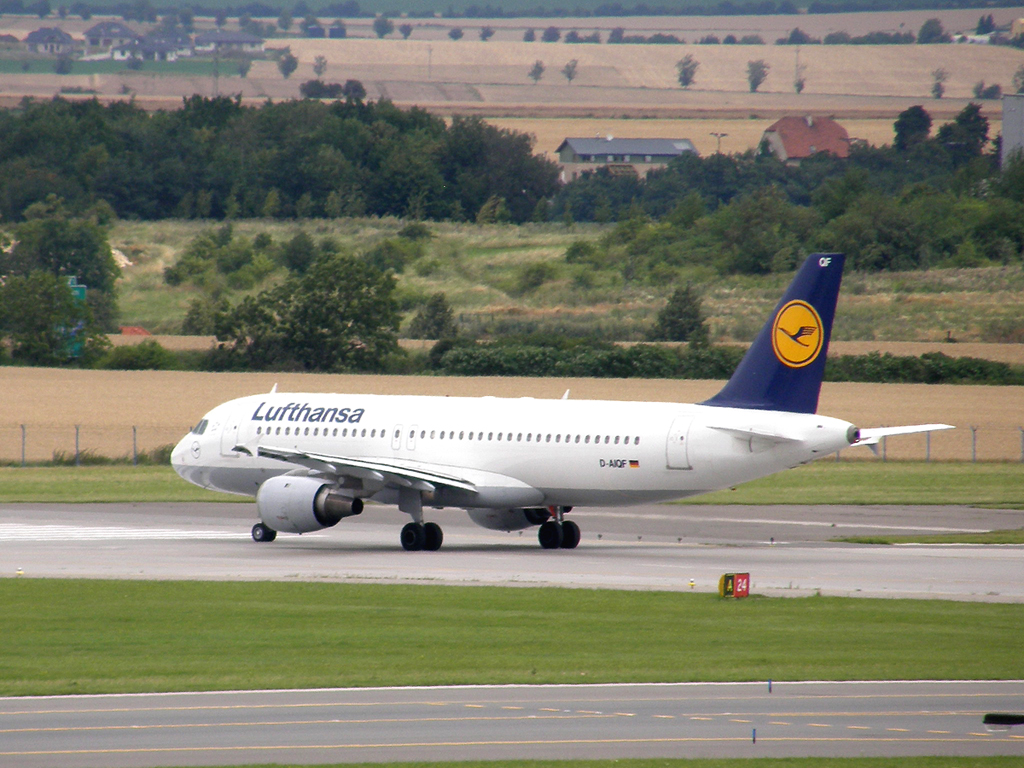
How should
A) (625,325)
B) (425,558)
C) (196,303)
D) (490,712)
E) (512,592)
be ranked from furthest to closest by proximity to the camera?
(196,303) → (625,325) → (425,558) → (512,592) → (490,712)

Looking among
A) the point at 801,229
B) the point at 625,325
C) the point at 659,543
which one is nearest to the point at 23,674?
the point at 659,543

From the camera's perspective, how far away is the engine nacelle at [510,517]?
41406mm

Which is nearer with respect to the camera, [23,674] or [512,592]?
[23,674]

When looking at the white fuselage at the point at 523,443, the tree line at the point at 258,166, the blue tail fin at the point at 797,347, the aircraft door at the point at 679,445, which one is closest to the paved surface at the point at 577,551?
the white fuselage at the point at 523,443

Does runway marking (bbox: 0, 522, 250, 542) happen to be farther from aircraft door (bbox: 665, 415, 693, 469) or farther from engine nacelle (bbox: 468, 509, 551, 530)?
aircraft door (bbox: 665, 415, 693, 469)

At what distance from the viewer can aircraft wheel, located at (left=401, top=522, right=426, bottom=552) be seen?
39.7 metres

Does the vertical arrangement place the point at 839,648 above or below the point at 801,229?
below

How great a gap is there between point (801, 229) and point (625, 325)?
28.0 m

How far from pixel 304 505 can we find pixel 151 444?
3397 centimetres

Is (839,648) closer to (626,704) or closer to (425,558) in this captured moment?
(626,704)

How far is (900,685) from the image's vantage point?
→ 20.9 meters

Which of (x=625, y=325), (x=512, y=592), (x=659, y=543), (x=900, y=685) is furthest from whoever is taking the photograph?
(x=625, y=325)

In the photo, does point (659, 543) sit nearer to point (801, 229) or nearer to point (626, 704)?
point (626, 704)

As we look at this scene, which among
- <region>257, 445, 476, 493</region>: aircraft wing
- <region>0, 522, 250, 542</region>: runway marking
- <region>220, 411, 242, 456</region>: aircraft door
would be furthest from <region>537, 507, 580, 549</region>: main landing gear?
<region>220, 411, 242, 456</region>: aircraft door
